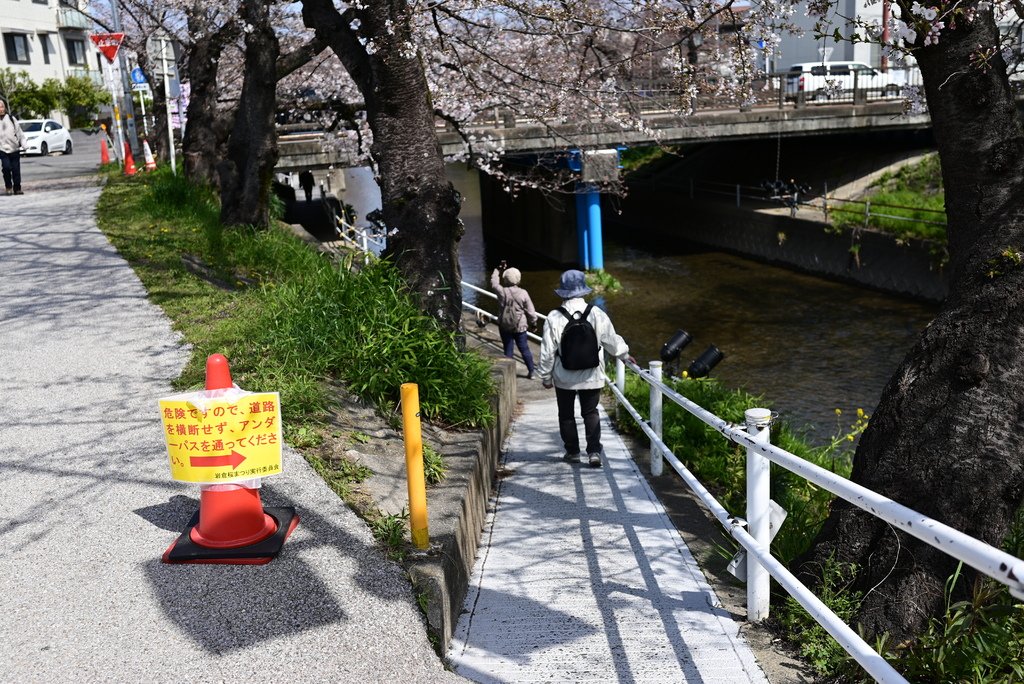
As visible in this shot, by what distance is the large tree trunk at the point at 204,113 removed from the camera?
15.8 m

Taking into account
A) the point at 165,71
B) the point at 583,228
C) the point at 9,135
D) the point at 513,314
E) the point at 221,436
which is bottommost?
the point at 583,228

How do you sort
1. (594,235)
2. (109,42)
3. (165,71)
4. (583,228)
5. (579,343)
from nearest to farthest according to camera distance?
(579,343) → (109,42) → (165,71) → (594,235) → (583,228)

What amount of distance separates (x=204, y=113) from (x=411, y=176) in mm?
10123

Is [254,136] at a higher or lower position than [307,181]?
higher

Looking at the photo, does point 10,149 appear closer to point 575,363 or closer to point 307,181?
point 575,363

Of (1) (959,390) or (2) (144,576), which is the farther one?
(2) (144,576)

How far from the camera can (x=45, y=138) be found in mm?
33812

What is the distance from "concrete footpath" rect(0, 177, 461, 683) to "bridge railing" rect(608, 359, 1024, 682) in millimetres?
1405

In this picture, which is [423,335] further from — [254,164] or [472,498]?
[254,164]

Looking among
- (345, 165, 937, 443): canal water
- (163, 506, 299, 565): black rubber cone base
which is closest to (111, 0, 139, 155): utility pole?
(345, 165, 937, 443): canal water

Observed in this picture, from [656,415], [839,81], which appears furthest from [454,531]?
[839,81]

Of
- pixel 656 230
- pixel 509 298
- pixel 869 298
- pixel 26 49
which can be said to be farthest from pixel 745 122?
pixel 26 49

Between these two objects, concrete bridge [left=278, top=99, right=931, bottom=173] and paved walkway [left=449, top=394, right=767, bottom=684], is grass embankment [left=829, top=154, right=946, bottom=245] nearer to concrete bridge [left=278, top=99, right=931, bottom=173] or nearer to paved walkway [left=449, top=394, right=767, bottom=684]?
concrete bridge [left=278, top=99, right=931, bottom=173]

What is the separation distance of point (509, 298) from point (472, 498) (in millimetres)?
6882
